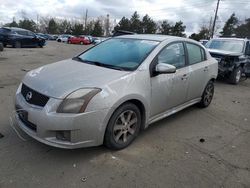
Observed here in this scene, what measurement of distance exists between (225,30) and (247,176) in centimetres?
7344

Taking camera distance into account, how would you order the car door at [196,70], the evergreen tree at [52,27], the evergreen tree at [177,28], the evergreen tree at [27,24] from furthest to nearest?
the evergreen tree at [27,24] → the evergreen tree at [52,27] → the evergreen tree at [177,28] → the car door at [196,70]

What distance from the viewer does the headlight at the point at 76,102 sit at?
2.95m

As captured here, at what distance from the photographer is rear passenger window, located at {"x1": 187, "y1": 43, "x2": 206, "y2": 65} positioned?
15.8 ft

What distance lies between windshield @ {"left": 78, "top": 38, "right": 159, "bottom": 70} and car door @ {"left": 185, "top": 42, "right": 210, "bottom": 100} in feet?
3.33

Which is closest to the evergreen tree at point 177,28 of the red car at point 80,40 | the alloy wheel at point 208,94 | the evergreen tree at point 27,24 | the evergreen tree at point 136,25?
the evergreen tree at point 136,25

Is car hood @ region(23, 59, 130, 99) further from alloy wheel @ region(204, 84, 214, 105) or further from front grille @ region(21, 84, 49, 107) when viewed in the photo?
alloy wheel @ region(204, 84, 214, 105)

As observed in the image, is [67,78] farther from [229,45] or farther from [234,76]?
[229,45]

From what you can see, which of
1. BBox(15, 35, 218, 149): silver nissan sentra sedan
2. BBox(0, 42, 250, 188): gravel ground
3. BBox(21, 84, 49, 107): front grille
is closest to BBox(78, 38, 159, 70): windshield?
BBox(15, 35, 218, 149): silver nissan sentra sedan

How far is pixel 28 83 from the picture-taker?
3.45m

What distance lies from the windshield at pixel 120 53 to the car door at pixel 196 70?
1015 mm

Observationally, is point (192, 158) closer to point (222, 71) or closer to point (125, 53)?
point (125, 53)

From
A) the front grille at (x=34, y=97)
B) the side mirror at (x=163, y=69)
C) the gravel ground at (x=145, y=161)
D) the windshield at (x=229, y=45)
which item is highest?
the windshield at (x=229, y=45)

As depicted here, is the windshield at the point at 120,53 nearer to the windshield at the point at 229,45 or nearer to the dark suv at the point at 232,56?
the dark suv at the point at 232,56

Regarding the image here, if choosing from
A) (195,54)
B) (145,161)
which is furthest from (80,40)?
(145,161)
